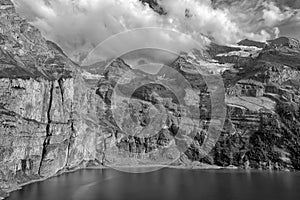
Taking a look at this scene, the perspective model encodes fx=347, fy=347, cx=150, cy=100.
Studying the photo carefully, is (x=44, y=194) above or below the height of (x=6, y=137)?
below

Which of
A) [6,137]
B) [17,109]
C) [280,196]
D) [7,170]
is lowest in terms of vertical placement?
[280,196]

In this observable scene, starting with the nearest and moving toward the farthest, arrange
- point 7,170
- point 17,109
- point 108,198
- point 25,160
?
point 108,198 < point 7,170 < point 25,160 < point 17,109

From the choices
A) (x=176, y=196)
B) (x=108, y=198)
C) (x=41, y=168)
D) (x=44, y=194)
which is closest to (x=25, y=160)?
(x=41, y=168)

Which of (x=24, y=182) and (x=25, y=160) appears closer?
(x=24, y=182)

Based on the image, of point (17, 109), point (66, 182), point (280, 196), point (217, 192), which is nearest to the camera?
point (280, 196)

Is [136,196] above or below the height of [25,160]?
below

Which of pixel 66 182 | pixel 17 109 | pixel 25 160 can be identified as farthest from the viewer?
pixel 17 109

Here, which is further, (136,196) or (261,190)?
(261,190)

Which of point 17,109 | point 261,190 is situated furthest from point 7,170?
point 261,190

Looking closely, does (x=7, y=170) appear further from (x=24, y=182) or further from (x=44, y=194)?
(x=44, y=194)

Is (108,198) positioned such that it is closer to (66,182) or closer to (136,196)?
(136,196)
